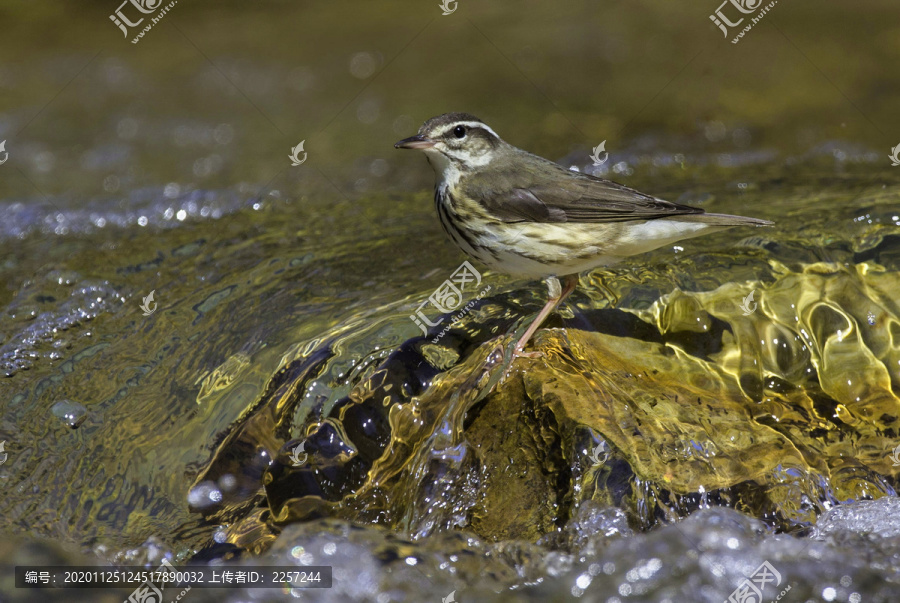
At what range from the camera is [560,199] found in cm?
502

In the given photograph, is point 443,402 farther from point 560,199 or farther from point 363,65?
point 363,65

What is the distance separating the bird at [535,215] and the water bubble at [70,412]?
2.60m

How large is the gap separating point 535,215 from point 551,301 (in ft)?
1.84

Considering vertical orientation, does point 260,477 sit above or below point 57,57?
below

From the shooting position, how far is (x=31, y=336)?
19.1ft

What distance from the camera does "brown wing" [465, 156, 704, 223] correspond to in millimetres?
4863

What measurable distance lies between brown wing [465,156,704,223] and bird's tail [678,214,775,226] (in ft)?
0.36

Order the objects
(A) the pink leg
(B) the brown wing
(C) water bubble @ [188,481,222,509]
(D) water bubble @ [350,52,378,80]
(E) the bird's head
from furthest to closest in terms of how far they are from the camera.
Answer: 1. (D) water bubble @ [350,52,378,80]
2. (E) the bird's head
3. (B) the brown wing
4. (A) the pink leg
5. (C) water bubble @ [188,481,222,509]

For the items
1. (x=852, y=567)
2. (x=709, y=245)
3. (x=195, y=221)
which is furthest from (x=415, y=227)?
(x=852, y=567)

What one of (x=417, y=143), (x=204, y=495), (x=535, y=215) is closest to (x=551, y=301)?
(x=535, y=215)

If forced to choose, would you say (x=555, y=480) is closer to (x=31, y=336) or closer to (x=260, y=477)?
(x=260, y=477)

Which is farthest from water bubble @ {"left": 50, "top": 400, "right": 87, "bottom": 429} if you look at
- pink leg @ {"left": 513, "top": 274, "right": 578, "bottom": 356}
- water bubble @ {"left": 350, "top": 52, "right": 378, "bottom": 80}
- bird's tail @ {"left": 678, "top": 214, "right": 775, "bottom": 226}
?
water bubble @ {"left": 350, "top": 52, "right": 378, "bottom": 80}

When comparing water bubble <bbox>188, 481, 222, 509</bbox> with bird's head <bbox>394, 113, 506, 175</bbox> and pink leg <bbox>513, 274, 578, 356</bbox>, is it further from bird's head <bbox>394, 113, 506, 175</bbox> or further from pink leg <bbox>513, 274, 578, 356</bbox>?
bird's head <bbox>394, 113, 506, 175</bbox>

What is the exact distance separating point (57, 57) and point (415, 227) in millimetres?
8444
